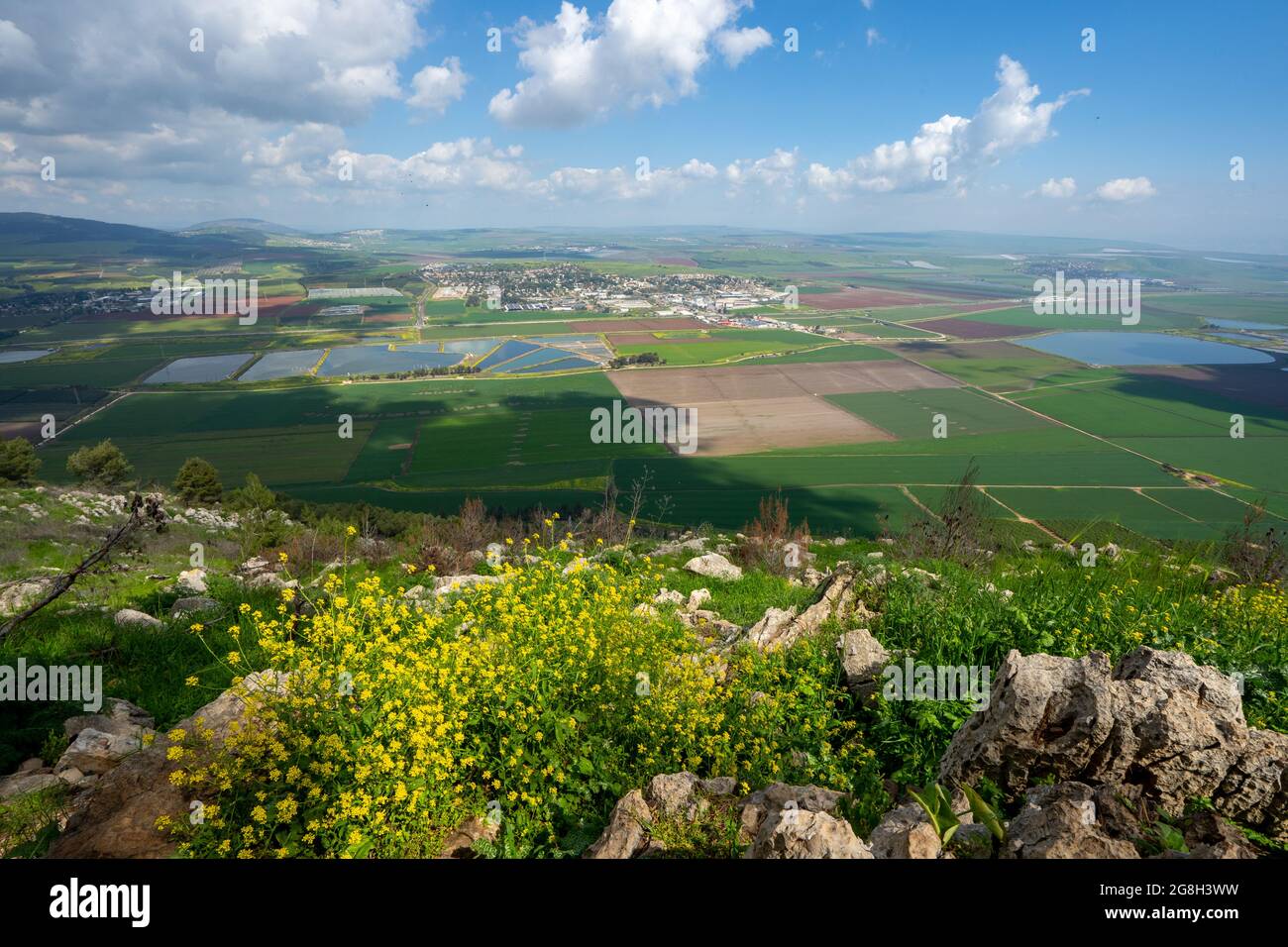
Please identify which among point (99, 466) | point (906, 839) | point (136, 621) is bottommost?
point (136, 621)

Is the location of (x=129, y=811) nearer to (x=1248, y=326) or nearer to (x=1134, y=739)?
(x=1134, y=739)

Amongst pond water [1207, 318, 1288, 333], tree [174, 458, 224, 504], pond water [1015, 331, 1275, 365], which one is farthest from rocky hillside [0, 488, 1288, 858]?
pond water [1207, 318, 1288, 333]

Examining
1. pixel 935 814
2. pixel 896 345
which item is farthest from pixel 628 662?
pixel 896 345

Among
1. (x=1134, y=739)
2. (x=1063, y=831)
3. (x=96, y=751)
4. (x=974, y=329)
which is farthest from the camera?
(x=974, y=329)

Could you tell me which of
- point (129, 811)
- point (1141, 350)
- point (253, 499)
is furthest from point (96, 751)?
point (1141, 350)

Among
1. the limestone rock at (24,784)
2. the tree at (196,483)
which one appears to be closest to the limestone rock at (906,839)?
the limestone rock at (24,784)
